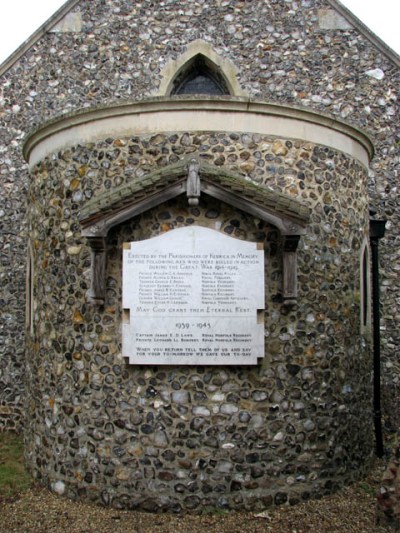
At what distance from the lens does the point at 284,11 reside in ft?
37.6

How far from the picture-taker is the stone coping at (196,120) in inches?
262

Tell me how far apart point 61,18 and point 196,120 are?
21.1ft

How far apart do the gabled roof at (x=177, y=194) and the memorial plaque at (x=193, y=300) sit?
366mm

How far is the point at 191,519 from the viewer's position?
241 inches

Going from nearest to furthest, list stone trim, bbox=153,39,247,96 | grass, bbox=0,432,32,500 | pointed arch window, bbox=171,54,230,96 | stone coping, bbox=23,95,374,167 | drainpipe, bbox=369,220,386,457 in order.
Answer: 1. stone coping, bbox=23,95,374,167
2. grass, bbox=0,432,32,500
3. drainpipe, bbox=369,220,386,457
4. stone trim, bbox=153,39,247,96
5. pointed arch window, bbox=171,54,230,96

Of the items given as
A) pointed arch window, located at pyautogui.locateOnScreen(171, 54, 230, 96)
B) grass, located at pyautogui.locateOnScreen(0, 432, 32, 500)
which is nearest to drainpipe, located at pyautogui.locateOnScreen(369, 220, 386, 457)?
pointed arch window, located at pyautogui.locateOnScreen(171, 54, 230, 96)

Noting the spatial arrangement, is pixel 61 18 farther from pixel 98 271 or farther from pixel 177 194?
pixel 98 271

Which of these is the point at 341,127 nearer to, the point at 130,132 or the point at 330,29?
the point at 130,132

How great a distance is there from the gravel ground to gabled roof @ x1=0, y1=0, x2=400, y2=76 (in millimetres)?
8274

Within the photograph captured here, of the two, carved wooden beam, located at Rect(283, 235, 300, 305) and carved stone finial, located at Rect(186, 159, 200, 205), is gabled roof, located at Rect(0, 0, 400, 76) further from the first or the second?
carved stone finial, located at Rect(186, 159, 200, 205)

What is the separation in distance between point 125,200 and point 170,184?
1.69 ft

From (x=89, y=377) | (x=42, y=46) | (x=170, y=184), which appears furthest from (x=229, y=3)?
(x=89, y=377)

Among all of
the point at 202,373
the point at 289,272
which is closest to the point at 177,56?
the point at 289,272

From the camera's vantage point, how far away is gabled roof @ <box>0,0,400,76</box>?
1124 cm
